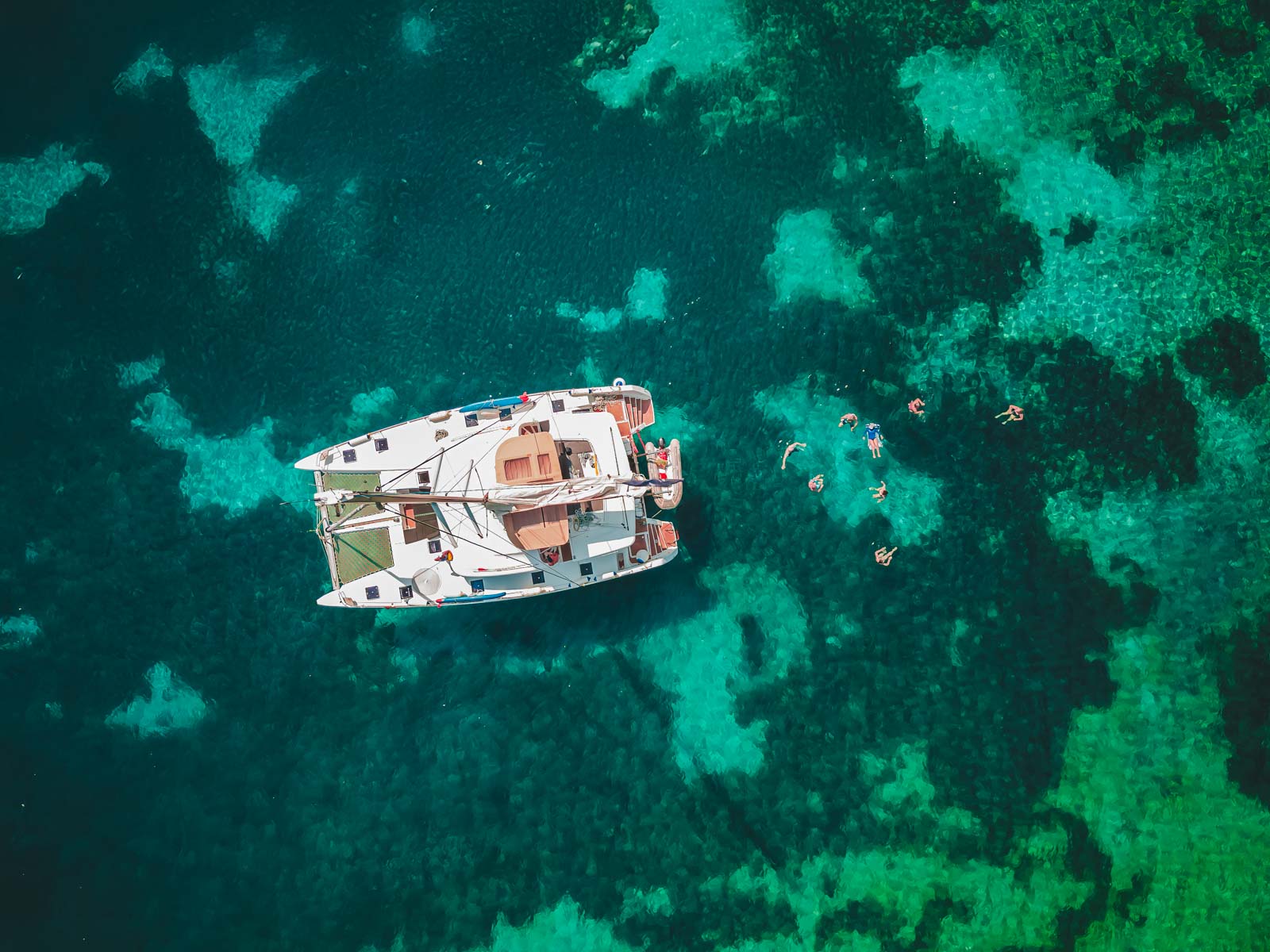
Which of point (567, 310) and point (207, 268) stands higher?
point (207, 268)

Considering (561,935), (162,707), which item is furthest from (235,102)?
Answer: (561,935)

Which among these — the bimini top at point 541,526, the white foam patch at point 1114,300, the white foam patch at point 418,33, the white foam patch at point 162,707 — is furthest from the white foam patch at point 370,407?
the white foam patch at point 1114,300

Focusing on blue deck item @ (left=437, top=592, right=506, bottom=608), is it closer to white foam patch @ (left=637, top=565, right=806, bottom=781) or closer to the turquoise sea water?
the turquoise sea water

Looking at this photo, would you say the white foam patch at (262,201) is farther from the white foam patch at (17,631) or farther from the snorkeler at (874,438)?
the snorkeler at (874,438)

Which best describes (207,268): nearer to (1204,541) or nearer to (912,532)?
→ (912,532)

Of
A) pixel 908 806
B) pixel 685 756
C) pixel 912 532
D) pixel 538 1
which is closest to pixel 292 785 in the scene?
pixel 685 756

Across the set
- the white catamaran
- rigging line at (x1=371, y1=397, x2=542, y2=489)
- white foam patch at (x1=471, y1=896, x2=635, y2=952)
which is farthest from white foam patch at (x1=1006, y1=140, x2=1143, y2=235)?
white foam patch at (x1=471, y1=896, x2=635, y2=952)
